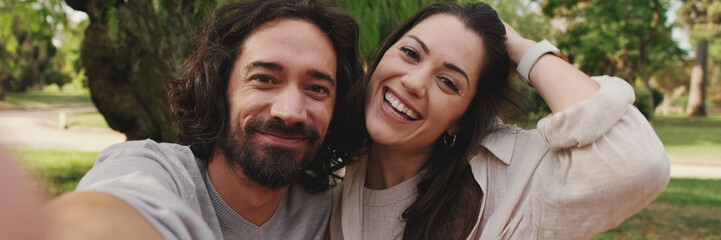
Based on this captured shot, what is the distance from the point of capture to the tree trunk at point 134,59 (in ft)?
14.0

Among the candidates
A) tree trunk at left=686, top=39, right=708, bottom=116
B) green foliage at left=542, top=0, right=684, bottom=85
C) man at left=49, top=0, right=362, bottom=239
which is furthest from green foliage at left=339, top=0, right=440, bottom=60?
tree trunk at left=686, top=39, right=708, bottom=116

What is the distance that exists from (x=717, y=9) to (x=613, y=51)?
7870 millimetres

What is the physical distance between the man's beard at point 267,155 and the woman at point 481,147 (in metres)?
0.39

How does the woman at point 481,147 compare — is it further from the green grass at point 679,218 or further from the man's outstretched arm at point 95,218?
the green grass at point 679,218

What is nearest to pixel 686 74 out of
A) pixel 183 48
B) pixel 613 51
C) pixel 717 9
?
pixel 717 9

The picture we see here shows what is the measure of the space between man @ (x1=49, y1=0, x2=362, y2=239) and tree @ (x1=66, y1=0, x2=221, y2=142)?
1.76 meters

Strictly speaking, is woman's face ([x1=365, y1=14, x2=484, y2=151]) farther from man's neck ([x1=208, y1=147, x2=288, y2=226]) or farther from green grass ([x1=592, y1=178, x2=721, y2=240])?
green grass ([x1=592, y1=178, x2=721, y2=240])

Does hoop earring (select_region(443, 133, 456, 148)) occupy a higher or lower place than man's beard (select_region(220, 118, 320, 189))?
lower

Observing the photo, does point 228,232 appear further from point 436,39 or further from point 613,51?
point 613,51

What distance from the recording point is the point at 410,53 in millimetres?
2416

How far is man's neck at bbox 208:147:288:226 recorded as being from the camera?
221 centimetres

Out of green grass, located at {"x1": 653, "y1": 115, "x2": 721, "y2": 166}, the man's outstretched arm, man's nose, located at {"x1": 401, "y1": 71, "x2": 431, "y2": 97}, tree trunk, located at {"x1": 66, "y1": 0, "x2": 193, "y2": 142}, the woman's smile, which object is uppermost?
the man's outstretched arm

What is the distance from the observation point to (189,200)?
1.88m

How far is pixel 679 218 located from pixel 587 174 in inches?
251
